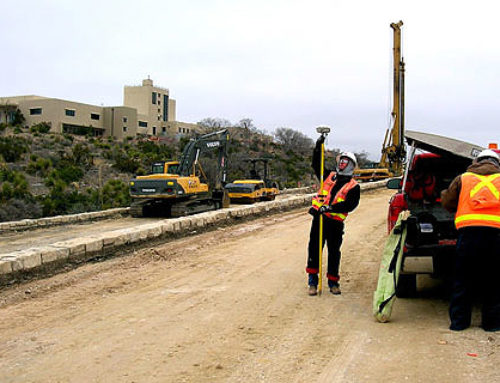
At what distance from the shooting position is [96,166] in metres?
37.7

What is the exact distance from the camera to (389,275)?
18.4 ft

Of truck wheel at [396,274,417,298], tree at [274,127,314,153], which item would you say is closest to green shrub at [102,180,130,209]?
truck wheel at [396,274,417,298]

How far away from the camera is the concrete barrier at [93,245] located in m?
7.80

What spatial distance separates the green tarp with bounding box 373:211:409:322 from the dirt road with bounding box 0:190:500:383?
170mm

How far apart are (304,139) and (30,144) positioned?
39.5 m

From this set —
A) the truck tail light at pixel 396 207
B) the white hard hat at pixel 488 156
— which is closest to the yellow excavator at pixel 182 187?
the truck tail light at pixel 396 207

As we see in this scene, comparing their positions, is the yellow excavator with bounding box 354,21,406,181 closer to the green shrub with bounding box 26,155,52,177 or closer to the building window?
the green shrub with bounding box 26,155,52,177

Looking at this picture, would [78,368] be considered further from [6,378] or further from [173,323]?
[173,323]

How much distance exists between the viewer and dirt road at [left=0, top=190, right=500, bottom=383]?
4199mm

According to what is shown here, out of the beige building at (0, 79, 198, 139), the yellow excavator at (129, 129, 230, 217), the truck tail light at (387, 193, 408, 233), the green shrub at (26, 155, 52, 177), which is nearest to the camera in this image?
the truck tail light at (387, 193, 408, 233)

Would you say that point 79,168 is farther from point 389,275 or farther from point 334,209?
point 389,275

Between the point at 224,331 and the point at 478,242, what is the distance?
2.69m

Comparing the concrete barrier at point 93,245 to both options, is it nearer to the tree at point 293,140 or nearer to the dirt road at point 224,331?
the dirt road at point 224,331

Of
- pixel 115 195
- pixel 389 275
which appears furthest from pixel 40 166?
pixel 389 275
